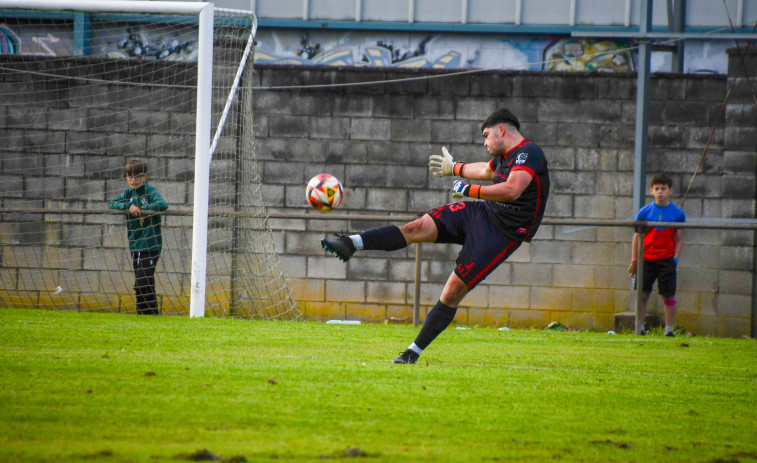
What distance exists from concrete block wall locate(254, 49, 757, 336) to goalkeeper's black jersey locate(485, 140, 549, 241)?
5294 mm

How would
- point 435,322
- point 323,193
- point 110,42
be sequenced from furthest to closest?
point 110,42, point 323,193, point 435,322

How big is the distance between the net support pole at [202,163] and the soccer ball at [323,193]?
6.09 feet

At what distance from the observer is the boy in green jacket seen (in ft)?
31.9

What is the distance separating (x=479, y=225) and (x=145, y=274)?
524cm

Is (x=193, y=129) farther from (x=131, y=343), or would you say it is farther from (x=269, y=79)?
(x=131, y=343)

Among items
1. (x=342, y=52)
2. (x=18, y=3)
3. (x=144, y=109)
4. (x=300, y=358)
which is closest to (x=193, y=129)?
(x=144, y=109)

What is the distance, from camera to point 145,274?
9.84 meters

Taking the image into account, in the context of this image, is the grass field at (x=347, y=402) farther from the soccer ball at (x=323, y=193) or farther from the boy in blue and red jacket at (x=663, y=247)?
the boy in blue and red jacket at (x=663, y=247)

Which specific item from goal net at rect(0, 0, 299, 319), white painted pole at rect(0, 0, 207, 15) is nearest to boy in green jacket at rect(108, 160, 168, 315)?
goal net at rect(0, 0, 299, 319)

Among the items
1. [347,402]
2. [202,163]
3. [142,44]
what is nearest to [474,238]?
[347,402]

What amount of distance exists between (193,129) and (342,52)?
210 inches

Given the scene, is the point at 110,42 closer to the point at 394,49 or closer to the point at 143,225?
the point at 394,49

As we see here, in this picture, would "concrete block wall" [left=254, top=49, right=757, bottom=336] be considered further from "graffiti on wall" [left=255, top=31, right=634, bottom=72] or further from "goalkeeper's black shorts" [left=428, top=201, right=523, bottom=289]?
"goalkeeper's black shorts" [left=428, top=201, right=523, bottom=289]

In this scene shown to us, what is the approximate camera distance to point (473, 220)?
595cm
